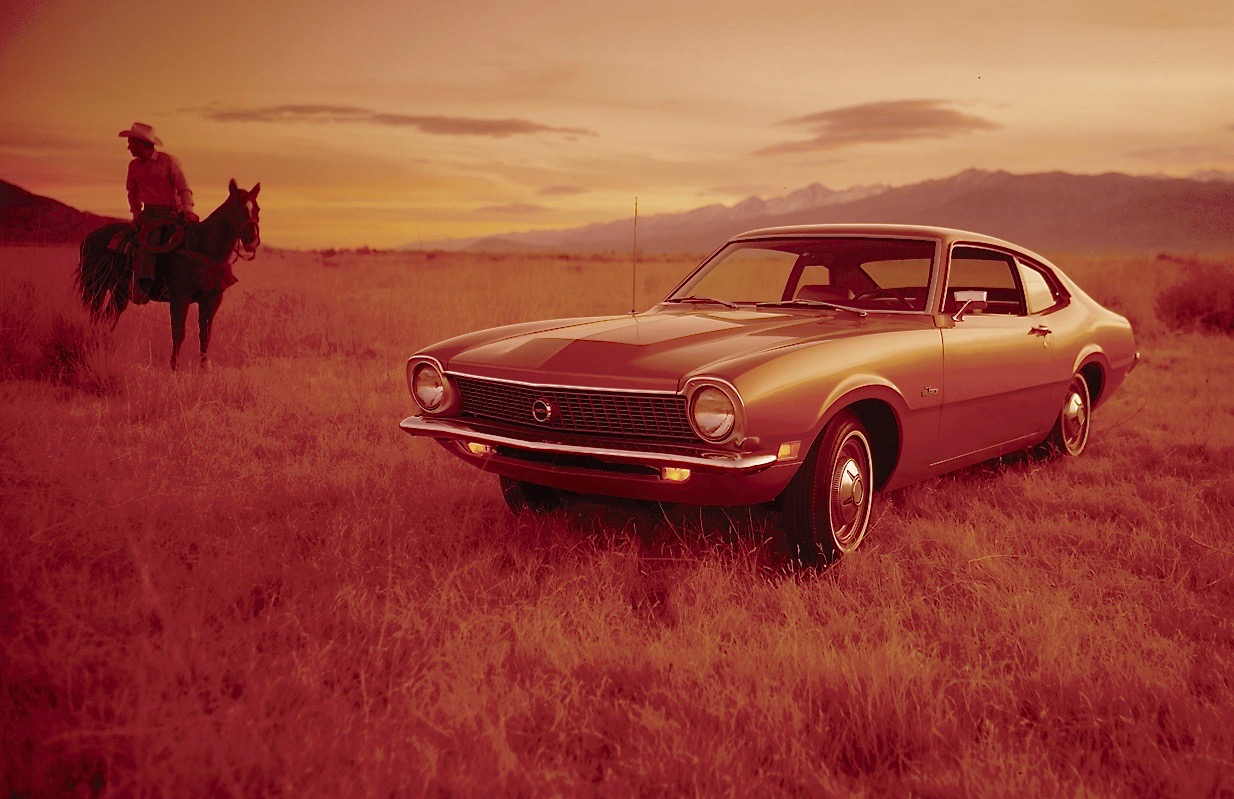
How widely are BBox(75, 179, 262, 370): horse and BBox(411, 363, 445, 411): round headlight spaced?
5.40 m

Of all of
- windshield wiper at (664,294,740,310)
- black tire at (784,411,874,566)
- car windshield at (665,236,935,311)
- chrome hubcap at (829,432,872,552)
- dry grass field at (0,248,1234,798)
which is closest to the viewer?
dry grass field at (0,248,1234,798)

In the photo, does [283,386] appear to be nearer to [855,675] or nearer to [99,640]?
[99,640]

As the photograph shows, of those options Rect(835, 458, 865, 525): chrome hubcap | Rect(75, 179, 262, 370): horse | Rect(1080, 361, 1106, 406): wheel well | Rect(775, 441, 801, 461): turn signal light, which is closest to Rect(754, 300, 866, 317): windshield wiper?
Rect(835, 458, 865, 525): chrome hubcap

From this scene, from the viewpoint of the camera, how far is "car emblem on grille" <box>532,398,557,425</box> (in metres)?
3.68

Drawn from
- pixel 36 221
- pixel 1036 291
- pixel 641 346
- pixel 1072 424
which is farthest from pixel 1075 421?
pixel 36 221

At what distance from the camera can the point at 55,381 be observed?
7.84m

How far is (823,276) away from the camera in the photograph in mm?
5086

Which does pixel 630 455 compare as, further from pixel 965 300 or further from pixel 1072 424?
pixel 1072 424

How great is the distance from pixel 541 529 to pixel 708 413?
127 cm

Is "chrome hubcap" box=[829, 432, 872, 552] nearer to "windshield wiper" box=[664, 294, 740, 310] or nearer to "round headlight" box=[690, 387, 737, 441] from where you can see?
"round headlight" box=[690, 387, 737, 441]

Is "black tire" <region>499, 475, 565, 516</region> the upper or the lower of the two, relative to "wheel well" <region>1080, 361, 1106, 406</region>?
lower

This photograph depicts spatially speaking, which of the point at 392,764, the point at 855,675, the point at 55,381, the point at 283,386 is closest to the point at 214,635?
the point at 392,764

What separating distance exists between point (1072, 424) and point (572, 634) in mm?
4123

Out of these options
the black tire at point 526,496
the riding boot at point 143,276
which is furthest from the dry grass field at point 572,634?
the riding boot at point 143,276
